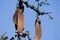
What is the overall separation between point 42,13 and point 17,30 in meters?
0.38

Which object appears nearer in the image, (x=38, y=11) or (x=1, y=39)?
(x=38, y=11)

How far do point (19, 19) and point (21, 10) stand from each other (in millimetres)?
70

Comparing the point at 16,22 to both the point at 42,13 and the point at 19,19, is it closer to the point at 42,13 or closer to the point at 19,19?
the point at 19,19

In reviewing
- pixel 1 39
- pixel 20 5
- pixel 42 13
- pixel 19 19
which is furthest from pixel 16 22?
pixel 1 39

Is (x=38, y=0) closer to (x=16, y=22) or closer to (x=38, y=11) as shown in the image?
(x=38, y=11)

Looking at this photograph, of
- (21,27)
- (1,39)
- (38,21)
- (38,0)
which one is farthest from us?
(1,39)

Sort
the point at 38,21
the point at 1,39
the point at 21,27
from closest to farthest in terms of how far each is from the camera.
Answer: the point at 21,27 < the point at 38,21 < the point at 1,39

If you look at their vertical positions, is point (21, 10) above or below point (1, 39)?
above

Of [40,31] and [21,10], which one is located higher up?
[21,10]

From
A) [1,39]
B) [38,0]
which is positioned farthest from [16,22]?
[1,39]

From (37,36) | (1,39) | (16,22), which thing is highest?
(16,22)

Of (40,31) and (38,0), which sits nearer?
(40,31)

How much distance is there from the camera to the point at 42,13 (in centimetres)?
165

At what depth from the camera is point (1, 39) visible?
12.1 feet
